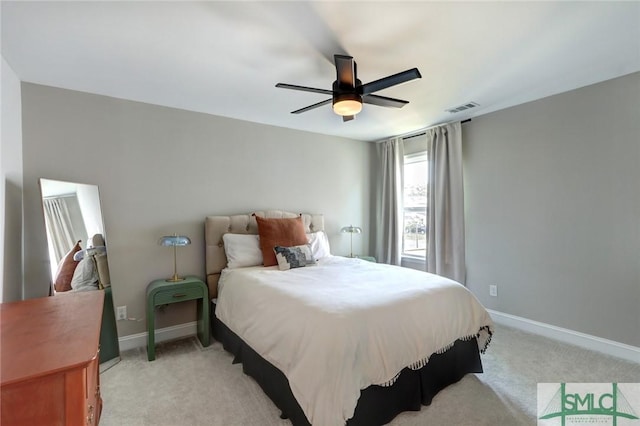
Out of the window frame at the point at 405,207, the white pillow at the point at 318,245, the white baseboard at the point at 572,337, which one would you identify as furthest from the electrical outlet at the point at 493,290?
the white pillow at the point at 318,245

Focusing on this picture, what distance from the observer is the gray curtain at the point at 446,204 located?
3.68 metres

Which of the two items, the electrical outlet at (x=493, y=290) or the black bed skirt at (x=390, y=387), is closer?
the black bed skirt at (x=390, y=387)

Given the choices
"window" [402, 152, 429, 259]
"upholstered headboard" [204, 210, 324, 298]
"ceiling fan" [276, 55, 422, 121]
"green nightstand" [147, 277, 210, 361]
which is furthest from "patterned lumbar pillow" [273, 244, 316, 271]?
"window" [402, 152, 429, 259]

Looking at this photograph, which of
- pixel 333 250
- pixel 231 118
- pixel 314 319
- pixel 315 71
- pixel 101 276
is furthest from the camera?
pixel 333 250

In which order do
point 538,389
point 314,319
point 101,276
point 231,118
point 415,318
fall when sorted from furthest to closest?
point 231,118 < point 101,276 < point 538,389 < point 415,318 < point 314,319

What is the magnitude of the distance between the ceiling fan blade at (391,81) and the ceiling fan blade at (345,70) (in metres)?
0.10

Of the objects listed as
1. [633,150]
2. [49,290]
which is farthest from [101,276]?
[633,150]

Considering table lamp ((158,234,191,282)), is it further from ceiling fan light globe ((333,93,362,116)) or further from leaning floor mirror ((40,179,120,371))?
ceiling fan light globe ((333,93,362,116))

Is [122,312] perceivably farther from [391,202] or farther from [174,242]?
[391,202]

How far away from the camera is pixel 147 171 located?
9.90 feet

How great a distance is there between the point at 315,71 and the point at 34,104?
95.2 inches

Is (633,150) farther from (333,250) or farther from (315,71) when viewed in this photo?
(333,250)

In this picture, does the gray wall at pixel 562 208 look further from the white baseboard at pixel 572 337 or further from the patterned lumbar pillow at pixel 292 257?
the patterned lumbar pillow at pixel 292 257

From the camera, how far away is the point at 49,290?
2.44 metres
